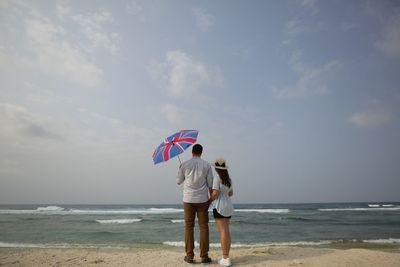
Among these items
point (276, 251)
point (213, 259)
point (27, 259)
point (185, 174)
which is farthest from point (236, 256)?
point (27, 259)

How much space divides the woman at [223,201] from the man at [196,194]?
13cm

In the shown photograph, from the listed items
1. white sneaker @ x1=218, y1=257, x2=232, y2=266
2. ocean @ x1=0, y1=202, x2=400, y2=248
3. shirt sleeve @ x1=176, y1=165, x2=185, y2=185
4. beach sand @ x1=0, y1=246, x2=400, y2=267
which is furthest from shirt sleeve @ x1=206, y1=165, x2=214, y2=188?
ocean @ x1=0, y1=202, x2=400, y2=248

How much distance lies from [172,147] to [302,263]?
3056 mm

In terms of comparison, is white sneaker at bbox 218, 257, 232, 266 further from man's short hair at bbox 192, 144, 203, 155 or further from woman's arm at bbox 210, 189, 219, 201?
man's short hair at bbox 192, 144, 203, 155

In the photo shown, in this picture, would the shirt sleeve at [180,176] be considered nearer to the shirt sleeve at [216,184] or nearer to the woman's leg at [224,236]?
the shirt sleeve at [216,184]

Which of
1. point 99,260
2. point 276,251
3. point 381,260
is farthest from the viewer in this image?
point 276,251

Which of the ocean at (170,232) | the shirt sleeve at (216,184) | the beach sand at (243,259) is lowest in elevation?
the ocean at (170,232)

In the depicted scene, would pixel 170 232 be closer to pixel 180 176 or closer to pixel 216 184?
pixel 180 176

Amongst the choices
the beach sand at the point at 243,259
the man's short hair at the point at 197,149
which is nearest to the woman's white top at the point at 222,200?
the man's short hair at the point at 197,149

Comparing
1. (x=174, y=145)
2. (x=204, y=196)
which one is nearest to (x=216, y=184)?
(x=204, y=196)

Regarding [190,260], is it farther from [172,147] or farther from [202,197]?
[172,147]

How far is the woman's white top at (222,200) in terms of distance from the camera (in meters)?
4.90

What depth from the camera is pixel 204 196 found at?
16.1ft

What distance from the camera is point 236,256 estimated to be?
569 centimetres
